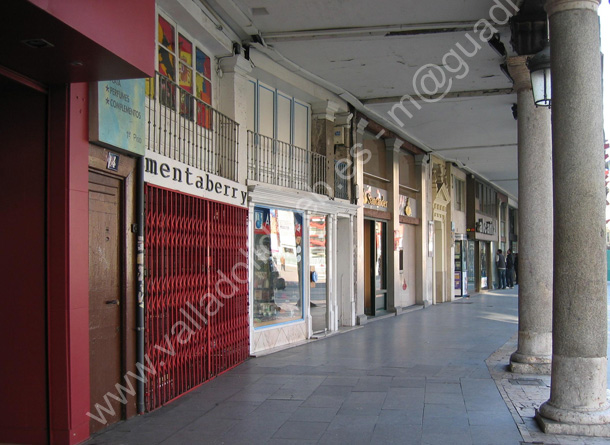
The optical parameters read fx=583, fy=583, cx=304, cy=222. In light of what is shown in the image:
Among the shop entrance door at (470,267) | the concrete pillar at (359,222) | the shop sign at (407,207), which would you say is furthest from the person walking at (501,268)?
the concrete pillar at (359,222)

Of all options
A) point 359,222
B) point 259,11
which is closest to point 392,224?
point 359,222

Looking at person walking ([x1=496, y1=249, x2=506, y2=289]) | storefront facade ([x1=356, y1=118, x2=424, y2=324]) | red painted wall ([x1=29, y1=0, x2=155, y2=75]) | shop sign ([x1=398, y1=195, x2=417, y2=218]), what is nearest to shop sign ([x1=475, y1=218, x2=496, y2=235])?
person walking ([x1=496, y1=249, x2=506, y2=289])

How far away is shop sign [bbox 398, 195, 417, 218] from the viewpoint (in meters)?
19.7

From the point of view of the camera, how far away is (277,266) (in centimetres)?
1177

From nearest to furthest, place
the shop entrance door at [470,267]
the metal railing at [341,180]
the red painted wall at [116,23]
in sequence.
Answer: the red painted wall at [116,23], the metal railing at [341,180], the shop entrance door at [470,267]

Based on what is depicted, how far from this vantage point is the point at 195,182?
833cm

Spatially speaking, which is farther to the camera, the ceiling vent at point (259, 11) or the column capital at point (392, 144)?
the column capital at point (392, 144)

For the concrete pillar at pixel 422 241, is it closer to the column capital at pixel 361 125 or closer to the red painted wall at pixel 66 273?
the column capital at pixel 361 125

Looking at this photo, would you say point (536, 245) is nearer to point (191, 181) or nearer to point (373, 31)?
point (373, 31)

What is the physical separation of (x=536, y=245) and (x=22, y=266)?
23.1 ft

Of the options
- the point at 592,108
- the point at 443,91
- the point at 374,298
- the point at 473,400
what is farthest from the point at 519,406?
the point at 374,298

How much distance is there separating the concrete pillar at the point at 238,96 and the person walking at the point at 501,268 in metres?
24.0

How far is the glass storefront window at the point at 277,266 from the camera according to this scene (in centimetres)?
1110

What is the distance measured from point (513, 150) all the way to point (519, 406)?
16170 millimetres
